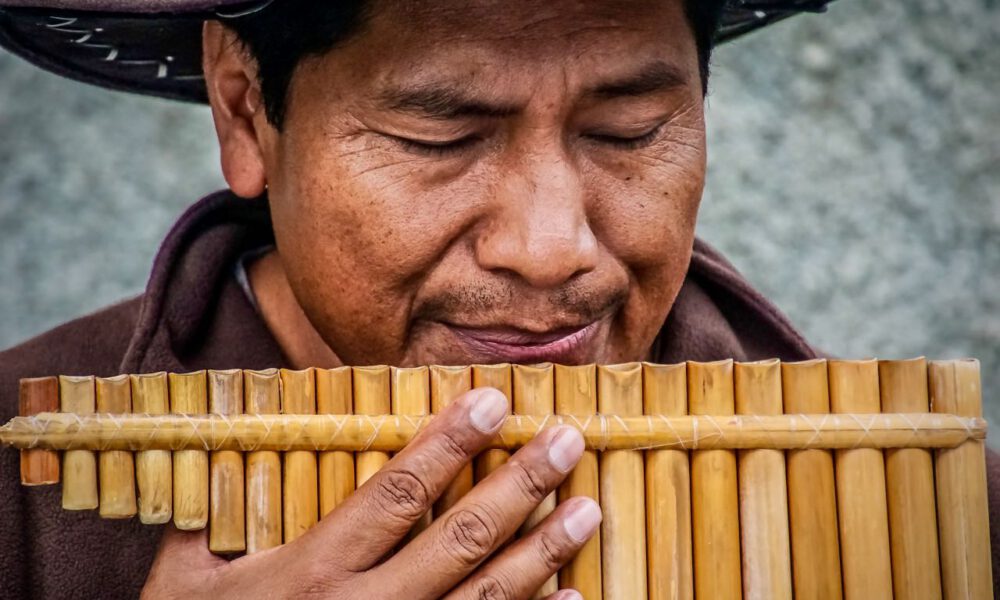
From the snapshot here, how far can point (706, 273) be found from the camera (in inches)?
102

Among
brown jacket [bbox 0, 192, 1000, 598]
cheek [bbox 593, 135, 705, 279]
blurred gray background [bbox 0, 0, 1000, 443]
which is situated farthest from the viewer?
blurred gray background [bbox 0, 0, 1000, 443]

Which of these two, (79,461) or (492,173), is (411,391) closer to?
(492,173)

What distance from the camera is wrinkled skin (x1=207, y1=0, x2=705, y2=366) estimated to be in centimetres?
189

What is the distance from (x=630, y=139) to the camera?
2.01 metres

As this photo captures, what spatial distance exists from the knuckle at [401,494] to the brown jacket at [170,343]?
64 centimetres

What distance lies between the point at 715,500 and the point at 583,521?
19 centimetres

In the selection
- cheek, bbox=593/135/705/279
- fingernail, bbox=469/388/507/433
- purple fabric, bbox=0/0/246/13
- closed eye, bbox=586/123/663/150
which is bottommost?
fingernail, bbox=469/388/507/433

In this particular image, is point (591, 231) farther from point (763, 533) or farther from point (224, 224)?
point (224, 224)

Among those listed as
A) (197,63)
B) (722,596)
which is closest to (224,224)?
(197,63)

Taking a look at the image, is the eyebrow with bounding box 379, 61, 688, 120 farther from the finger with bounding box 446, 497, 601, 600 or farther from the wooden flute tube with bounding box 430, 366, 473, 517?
the finger with bounding box 446, 497, 601, 600

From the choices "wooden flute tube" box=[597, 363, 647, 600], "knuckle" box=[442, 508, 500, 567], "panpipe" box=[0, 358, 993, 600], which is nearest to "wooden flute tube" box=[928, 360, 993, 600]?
"panpipe" box=[0, 358, 993, 600]

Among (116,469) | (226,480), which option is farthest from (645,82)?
(116,469)

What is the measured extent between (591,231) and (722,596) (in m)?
0.57

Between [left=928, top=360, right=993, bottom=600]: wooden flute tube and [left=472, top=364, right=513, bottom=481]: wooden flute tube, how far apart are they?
598 millimetres
